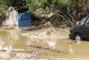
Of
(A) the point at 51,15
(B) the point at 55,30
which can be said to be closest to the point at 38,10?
(A) the point at 51,15

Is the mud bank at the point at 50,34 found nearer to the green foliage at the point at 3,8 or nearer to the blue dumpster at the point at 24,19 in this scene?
the blue dumpster at the point at 24,19

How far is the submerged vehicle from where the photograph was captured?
13.1 metres

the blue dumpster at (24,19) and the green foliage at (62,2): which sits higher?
the green foliage at (62,2)

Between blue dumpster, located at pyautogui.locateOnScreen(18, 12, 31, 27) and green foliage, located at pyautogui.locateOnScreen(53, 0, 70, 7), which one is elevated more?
green foliage, located at pyautogui.locateOnScreen(53, 0, 70, 7)

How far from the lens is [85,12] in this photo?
1786cm

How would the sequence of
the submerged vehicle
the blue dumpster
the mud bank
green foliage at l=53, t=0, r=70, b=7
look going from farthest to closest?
the blue dumpster < green foliage at l=53, t=0, r=70, b=7 < the mud bank < the submerged vehicle

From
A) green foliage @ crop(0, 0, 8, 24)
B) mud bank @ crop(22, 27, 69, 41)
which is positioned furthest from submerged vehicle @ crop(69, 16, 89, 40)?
green foliage @ crop(0, 0, 8, 24)

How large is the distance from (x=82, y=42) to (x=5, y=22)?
1429 cm

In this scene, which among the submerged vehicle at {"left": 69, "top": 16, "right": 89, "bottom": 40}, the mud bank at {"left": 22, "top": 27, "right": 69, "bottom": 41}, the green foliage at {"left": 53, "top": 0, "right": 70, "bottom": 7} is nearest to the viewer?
the submerged vehicle at {"left": 69, "top": 16, "right": 89, "bottom": 40}

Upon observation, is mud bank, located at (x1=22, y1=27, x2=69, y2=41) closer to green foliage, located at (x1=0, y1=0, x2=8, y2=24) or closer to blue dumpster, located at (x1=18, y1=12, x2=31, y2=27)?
blue dumpster, located at (x1=18, y1=12, x2=31, y2=27)

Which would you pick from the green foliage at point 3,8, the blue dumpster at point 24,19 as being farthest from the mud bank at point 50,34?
the green foliage at point 3,8

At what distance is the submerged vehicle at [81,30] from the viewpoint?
1305 centimetres

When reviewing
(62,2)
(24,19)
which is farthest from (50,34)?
(24,19)

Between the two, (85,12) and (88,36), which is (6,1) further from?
(88,36)
